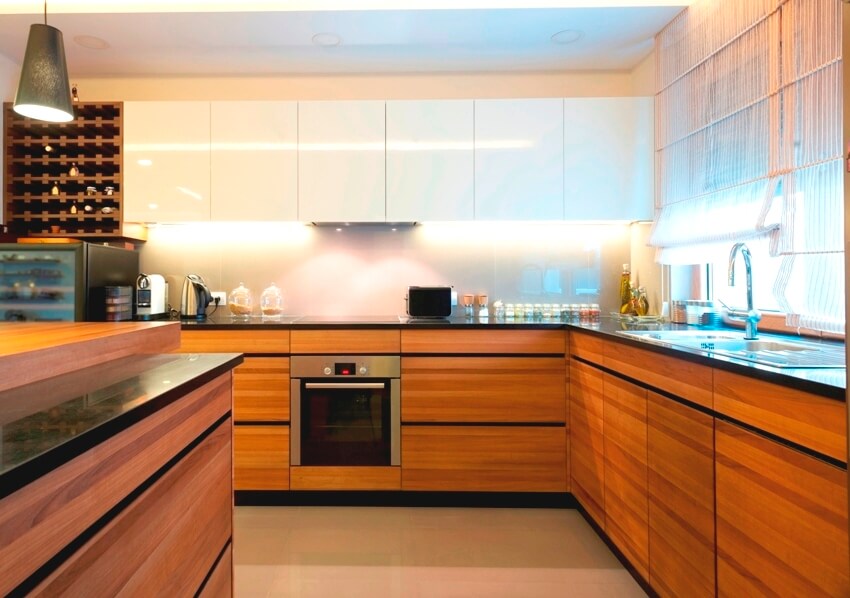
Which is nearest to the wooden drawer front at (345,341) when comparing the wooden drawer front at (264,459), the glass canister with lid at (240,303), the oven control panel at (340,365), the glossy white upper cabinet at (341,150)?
the oven control panel at (340,365)

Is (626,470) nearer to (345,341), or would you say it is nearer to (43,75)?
(345,341)

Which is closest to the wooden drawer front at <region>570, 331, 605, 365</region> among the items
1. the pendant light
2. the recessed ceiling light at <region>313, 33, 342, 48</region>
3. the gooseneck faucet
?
the gooseneck faucet

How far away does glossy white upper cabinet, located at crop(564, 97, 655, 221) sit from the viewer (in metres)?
2.79

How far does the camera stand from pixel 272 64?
9.78 ft

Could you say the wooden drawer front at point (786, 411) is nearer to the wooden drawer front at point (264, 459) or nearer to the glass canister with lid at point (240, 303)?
the wooden drawer front at point (264, 459)

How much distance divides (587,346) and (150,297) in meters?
2.44

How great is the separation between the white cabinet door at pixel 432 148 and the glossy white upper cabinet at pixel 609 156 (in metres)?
0.59

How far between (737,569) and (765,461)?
33 cm

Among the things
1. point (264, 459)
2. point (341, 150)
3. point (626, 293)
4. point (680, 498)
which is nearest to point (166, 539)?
point (680, 498)

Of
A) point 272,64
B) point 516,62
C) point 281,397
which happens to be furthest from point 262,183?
point 516,62

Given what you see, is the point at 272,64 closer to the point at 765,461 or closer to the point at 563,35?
the point at 563,35

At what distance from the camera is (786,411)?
1.09 meters

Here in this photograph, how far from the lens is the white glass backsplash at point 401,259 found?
3.14 metres

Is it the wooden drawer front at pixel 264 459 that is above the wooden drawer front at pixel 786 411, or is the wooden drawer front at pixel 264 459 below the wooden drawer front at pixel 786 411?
below
